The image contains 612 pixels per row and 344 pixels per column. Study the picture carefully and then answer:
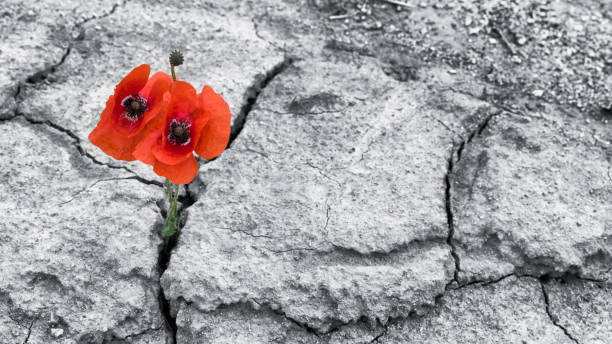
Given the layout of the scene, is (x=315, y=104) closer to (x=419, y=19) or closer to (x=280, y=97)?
(x=280, y=97)

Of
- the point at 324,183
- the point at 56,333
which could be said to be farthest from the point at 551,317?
the point at 56,333

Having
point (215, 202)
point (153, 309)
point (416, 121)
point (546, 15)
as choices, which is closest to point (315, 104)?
point (416, 121)

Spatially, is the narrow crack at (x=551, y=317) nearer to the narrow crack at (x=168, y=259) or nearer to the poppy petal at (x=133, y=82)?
the narrow crack at (x=168, y=259)

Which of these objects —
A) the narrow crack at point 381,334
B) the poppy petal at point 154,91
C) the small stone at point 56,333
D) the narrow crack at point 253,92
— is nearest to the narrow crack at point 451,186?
the narrow crack at point 381,334

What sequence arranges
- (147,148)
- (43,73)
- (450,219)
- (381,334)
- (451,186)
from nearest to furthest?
(147,148)
(381,334)
(450,219)
(451,186)
(43,73)

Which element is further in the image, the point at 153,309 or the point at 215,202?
the point at 215,202

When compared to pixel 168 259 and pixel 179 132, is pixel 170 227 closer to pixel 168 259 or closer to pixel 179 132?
pixel 168 259

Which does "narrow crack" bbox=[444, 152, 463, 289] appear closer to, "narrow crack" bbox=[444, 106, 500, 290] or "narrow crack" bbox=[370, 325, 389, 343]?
"narrow crack" bbox=[444, 106, 500, 290]
